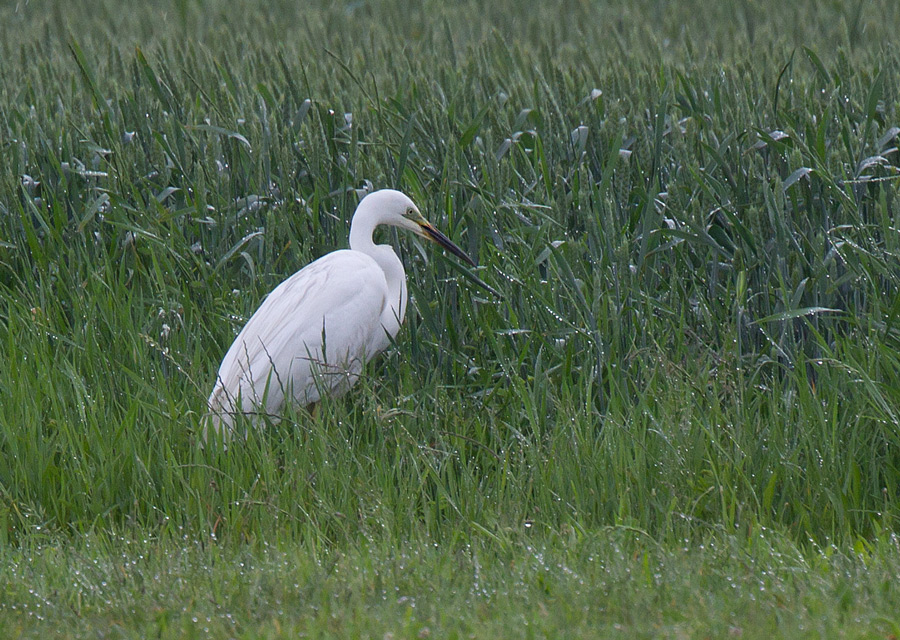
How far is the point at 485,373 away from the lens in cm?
439

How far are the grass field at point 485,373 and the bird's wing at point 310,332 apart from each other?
6.6 inches

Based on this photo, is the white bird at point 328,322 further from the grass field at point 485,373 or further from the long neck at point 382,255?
the grass field at point 485,373

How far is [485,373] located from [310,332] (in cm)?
68

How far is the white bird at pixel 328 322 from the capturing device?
13.8ft

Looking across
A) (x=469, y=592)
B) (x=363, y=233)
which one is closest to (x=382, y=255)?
(x=363, y=233)

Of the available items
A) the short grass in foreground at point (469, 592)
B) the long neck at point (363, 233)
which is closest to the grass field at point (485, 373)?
the short grass in foreground at point (469, 592)

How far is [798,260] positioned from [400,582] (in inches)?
85.6

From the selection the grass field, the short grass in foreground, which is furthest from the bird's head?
the short grass in foreground

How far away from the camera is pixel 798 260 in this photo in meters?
4.32

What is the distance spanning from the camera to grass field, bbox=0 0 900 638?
2.89 meters

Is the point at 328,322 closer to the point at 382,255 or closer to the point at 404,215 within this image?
the point at 382,255

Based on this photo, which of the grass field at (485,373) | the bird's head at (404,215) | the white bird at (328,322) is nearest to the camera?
the grass field at (485,373)

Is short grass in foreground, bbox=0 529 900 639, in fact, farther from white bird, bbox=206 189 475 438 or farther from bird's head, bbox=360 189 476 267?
bird's head, bbox=360 189 476 267

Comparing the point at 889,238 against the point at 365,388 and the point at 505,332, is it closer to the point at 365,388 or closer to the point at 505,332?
the point at 505,332
